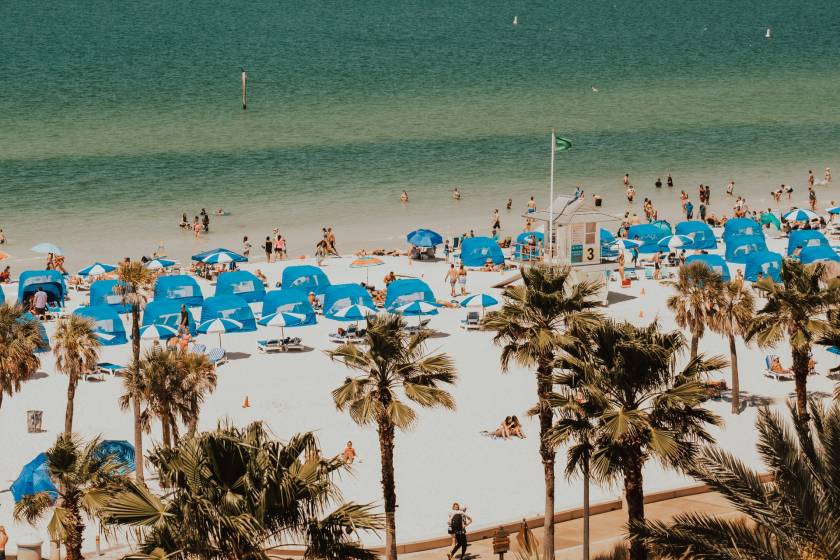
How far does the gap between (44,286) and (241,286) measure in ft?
20.5

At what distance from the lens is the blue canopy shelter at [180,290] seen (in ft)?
130

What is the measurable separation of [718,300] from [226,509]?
18889mm

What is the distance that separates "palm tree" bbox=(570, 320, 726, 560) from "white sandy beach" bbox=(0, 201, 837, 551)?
245 inches

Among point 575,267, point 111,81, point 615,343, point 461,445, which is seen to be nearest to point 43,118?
point 111,81

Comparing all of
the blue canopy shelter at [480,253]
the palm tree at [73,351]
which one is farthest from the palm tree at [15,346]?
the blue canopy shelter at [480,253]

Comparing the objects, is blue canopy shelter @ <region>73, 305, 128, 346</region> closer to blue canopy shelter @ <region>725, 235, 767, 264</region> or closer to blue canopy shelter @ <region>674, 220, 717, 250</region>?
blue canopy shelter @ <region>674, 220, 717, 250</region>

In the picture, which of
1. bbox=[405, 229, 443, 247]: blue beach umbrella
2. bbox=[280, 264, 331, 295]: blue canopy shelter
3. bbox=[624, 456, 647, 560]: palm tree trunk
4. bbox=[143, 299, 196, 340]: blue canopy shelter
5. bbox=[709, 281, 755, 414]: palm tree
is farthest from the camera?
bbox=[405, 229, 443, 247]: blue beach umbrella

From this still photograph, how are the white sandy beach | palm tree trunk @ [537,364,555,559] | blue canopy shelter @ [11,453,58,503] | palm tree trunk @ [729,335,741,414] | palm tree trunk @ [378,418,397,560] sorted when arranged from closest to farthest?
1. palm tree trunk @ [378,418,397,560]
2. palm tree trunk @ [537,364,555,559]
3. blue canopy shelter @ [11,453,58,503]
4. the white sandy beach
5. palm tree trunk @ [729,335,741,414]

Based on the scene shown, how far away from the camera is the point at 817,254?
4331cm

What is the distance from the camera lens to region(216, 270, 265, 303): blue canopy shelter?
40.5 m

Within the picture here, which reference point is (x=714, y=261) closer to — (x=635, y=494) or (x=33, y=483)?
(x=635, y=494)

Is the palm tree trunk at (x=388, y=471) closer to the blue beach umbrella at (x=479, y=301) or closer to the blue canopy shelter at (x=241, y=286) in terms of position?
the blue beach umbrella at (x=479, y=301)

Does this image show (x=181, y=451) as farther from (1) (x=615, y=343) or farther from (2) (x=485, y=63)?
(2) (x=485, y=63)

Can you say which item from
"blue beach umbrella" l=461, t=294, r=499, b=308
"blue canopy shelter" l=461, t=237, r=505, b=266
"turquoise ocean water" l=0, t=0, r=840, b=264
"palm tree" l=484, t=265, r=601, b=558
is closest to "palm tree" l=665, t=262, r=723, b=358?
"blue beach umbrella" l=461, t=294, r=499, b=308
